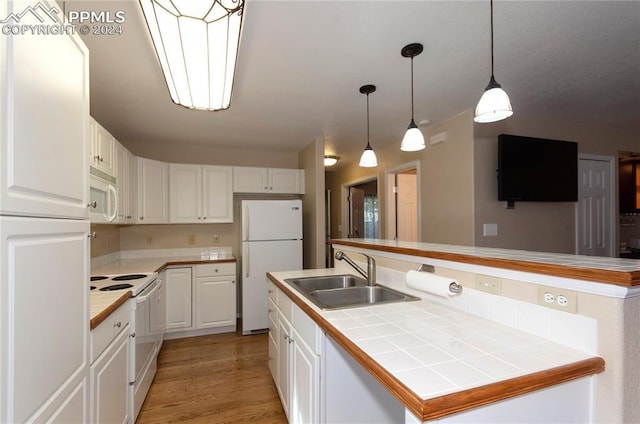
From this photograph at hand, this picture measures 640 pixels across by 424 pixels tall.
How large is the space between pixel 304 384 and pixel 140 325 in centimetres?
129

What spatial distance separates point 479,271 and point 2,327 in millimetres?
1541

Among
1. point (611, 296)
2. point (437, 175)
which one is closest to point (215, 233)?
point (437, 175)

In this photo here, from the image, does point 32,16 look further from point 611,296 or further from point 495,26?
point 495,26

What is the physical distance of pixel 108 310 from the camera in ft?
4.89

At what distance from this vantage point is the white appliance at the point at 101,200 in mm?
1908

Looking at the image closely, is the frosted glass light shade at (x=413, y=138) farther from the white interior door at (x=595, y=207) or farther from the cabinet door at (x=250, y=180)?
the white interior door at (x=595, y=207)

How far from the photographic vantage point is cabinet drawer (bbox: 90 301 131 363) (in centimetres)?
133

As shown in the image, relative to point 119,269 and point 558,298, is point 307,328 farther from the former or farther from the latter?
point 119,269

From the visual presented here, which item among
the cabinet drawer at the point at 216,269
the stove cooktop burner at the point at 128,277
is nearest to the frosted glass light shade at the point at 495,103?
the stove cooktop burner at the point at 128,277

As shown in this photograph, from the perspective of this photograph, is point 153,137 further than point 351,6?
Yes

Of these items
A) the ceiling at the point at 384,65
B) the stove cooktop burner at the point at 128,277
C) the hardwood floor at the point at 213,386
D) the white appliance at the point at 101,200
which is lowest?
the hardwood floor at the point at 213,386

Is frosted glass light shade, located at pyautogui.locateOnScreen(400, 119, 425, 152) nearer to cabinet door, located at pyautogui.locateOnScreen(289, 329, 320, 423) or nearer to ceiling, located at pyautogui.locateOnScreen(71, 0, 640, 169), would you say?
ceiling, located at pyautogui.locateOnScreen(71, 0, 640, 169)

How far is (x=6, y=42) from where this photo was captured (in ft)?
2.47

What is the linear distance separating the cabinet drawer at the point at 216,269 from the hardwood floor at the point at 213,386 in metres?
0.73
